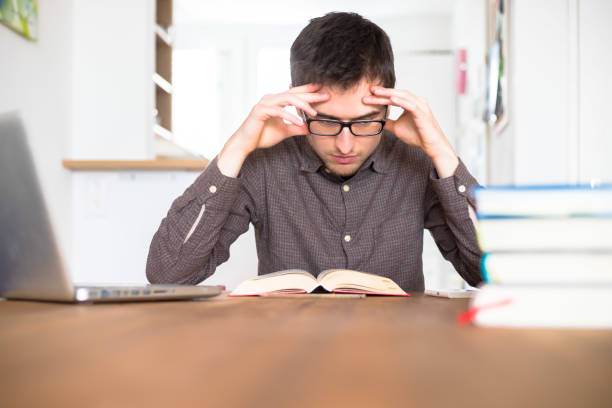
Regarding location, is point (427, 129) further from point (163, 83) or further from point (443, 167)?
point (163, 83)

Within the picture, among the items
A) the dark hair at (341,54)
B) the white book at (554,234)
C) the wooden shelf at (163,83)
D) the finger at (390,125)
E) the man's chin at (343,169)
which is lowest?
the white book at (554,234)

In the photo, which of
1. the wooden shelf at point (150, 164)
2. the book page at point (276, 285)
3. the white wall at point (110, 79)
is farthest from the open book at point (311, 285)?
the white wall at point (110, 79)

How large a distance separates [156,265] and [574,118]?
155 centimetres

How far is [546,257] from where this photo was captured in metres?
0.48

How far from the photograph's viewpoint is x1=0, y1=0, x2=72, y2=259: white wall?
82.3 inches

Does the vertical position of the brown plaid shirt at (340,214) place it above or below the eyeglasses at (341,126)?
below

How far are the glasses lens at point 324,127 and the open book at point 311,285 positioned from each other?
37cm

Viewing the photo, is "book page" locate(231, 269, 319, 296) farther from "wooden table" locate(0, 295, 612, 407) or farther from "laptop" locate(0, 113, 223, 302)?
"wooden table" locate(0, 295, 612, 407)

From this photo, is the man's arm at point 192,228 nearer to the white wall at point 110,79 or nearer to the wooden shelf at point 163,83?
the white wall at point 110,79

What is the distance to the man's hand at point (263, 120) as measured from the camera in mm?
1146

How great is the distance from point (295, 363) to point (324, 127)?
35.9 inches

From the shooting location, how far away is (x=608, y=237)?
479 millimetres

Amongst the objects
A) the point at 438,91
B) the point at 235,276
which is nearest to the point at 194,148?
the point at 438,91

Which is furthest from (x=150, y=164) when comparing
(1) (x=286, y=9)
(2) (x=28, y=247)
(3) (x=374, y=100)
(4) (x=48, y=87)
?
(1) (x=286, y=9)
